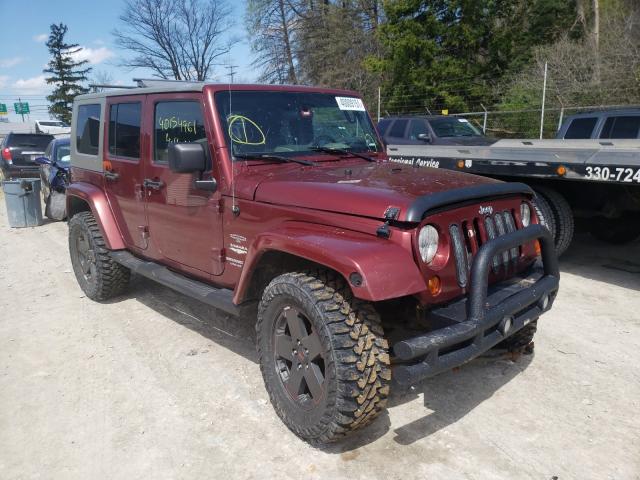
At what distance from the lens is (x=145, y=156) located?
13.8 ft

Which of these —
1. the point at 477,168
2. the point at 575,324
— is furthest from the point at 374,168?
the point at 477,168

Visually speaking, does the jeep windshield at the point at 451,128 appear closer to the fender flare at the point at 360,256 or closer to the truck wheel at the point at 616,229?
the truck wheel at the point at 616,229

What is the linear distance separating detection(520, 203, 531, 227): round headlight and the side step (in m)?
1.90

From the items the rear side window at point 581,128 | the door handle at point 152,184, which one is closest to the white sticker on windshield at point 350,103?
the door handle at point 152,184

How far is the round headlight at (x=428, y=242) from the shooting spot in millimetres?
2637

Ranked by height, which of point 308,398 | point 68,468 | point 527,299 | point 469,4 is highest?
point 469,4

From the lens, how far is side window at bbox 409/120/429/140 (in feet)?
37.0

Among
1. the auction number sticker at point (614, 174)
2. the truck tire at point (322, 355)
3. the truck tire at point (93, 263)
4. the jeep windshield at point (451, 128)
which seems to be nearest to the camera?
the truck tire at point (322, 355)

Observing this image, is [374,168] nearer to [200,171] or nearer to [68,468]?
[200,171]

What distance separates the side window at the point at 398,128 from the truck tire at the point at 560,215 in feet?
19.9

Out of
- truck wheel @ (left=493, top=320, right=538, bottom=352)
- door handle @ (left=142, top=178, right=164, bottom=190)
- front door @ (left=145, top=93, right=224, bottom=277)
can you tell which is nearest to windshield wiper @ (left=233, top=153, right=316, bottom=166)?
front door @ (left=145, top=93, right=224, bottom=277)

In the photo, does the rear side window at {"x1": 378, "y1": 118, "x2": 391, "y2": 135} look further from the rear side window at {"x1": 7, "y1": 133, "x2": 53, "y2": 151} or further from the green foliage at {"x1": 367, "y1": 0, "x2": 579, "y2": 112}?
the rear side window at {"x1": 7, "y1": 133, "x2": 53, "y2": 151}

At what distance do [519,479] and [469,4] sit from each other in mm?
22152

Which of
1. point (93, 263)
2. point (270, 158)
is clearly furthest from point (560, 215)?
point (93, 263)
